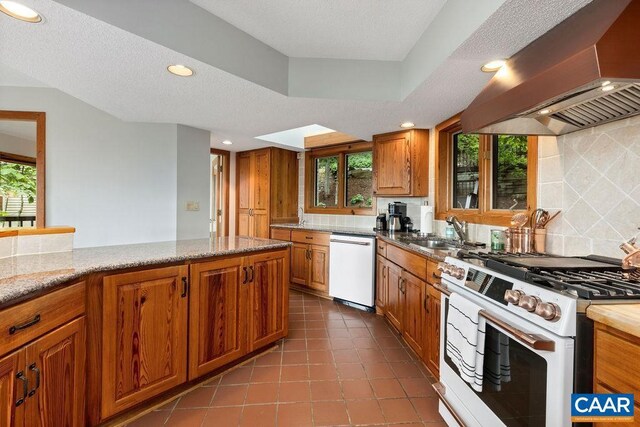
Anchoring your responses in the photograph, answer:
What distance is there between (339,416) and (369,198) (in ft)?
9.99

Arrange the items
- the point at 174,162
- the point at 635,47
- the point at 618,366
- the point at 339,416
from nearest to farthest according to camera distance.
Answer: the point at 618,366 < the point at 635,47 < the point at 339,416 < the point at 174,162

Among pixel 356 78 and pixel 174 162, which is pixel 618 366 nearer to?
pixel 356 78

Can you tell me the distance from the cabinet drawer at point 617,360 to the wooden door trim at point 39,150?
4115 millimetres

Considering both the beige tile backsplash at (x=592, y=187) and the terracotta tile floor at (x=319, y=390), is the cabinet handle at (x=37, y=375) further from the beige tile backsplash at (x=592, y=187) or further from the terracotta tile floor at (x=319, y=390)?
the beige tile backsplash at (x=592, y=187)

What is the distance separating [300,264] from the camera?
4.16 meters

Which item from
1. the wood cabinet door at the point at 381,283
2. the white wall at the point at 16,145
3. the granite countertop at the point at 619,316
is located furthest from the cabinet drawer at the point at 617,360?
the white wall at the point at 16,145

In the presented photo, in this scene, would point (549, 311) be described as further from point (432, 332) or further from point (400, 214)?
point (400, 214)

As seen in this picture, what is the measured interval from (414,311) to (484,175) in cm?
134

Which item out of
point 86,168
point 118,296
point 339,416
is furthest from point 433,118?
point 86,168

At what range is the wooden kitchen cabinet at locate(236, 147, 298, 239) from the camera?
15.6 feet

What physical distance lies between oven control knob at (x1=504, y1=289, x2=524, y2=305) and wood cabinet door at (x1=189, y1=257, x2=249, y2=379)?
165 centimetres

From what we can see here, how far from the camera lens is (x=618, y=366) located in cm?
84

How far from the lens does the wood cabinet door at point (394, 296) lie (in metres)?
2.65

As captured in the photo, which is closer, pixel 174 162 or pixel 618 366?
pixel 618 366
